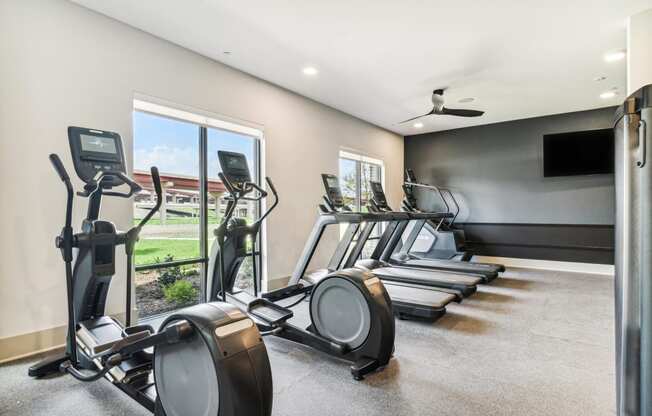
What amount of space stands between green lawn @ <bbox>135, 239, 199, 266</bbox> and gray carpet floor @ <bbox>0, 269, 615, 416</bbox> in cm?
130

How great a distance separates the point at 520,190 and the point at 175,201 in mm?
6524

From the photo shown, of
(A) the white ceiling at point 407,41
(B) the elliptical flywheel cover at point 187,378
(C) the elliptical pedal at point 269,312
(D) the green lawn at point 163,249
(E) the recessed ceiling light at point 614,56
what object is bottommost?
(C) the elliptical pedal at point 269,312

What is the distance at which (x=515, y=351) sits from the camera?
281 cm

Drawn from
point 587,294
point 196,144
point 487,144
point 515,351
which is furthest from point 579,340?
point 487,144

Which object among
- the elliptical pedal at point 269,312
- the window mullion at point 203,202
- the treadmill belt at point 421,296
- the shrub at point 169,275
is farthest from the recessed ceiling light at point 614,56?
the shrub at point 169,275

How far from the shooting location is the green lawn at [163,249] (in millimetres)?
3662

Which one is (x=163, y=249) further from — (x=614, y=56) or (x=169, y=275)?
(x=614, y=56)

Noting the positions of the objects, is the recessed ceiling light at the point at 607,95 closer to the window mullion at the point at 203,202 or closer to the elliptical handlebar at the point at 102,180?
the window mullion at the point at 203,202

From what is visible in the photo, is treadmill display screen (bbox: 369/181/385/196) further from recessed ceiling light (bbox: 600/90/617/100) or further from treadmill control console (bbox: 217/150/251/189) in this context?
recessed ceiling light (bbox: 600/90/617/100)

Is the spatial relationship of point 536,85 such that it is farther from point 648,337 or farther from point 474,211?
point 648,337

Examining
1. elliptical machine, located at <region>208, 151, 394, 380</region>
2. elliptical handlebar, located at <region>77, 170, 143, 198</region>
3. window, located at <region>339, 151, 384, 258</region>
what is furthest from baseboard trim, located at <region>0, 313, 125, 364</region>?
window, located at <region>339, 151, 384, 258</region>

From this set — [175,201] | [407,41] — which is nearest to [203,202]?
[175,201]

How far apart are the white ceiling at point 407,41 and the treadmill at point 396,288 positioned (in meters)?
1.92

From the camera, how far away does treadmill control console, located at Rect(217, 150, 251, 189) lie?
A: 3.13 metres
